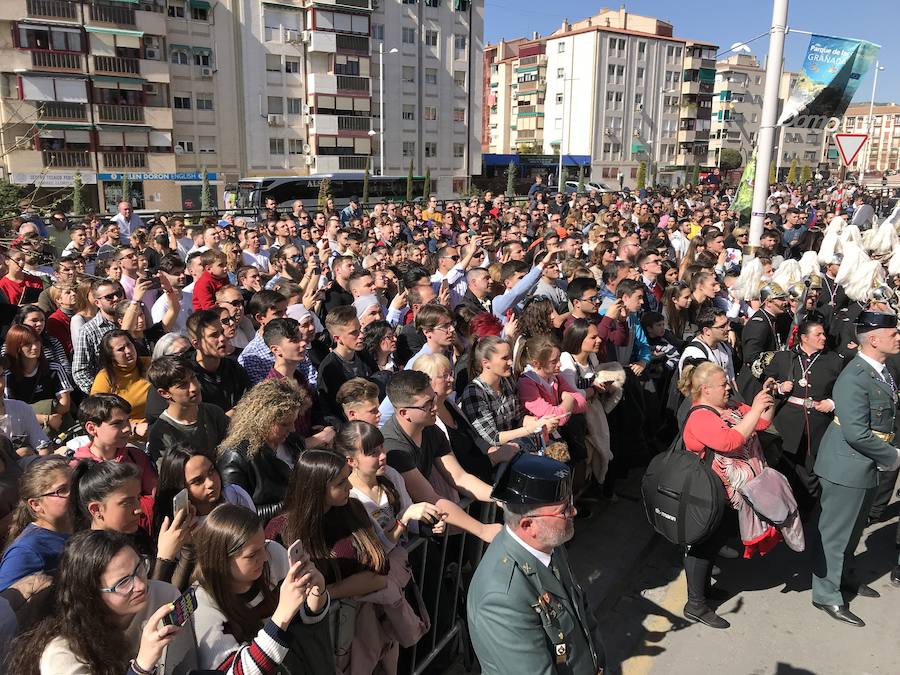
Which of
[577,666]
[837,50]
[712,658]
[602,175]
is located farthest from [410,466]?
[602,175]

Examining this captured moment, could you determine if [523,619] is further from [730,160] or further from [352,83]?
[730,160]

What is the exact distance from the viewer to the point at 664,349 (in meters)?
6.79

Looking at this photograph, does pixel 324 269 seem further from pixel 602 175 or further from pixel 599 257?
pixel 602 175

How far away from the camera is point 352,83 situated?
53188 mm

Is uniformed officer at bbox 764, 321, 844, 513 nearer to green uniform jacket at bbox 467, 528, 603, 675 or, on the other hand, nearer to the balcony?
green uniform jacket at bbox 467, 528, 603, 675

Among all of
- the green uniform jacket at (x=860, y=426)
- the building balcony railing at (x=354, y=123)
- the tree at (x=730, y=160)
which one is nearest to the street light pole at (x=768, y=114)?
the green uniform jacket at (x=860, y=426)

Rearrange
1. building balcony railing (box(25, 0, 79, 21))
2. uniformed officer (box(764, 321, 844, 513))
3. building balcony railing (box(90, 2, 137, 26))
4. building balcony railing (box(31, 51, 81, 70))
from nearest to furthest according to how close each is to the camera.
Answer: uniformed officer (box(764, 321, 844, 513)), building balcony railing (box(25, 0, 79, 21)), building balcony railing (box(31, 51, 81, 70)), building balcony railing (box(90, 2, 137, 26))

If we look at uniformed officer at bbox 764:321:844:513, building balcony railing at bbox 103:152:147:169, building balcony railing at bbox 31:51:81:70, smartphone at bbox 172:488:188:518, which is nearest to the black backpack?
uniformed officer at bbox 764:321:844:513

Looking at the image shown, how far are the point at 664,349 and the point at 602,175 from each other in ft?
231

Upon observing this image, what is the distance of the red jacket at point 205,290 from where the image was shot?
7.18 metres

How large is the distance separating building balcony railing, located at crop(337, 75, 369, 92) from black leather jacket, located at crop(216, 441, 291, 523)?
175 feet

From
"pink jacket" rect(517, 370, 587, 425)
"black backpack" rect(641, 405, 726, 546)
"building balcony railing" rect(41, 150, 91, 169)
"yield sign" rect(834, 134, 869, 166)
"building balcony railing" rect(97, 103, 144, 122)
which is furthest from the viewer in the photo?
"building balcony railing" rect(97, 103, 144, 122)

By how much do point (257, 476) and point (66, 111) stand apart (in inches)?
1881

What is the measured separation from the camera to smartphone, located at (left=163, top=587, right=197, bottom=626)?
2299 millimetres
